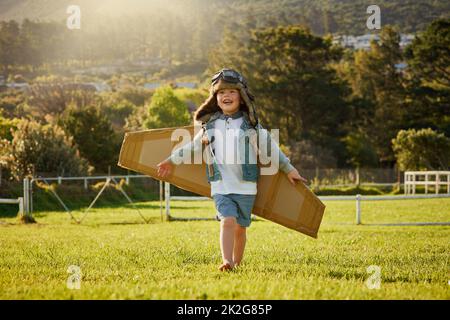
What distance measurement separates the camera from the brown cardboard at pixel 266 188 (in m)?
Answer: 7.54

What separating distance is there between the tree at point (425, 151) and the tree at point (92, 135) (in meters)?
17.6

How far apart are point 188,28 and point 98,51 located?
18.6 metres

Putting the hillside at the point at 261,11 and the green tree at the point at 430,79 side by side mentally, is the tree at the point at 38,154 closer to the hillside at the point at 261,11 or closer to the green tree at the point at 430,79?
the hillside at the point at 261,11

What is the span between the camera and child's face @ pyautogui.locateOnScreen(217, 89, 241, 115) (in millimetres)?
7145

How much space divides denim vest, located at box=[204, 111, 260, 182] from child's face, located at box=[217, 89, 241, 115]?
11 centimetres

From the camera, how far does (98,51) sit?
142 m

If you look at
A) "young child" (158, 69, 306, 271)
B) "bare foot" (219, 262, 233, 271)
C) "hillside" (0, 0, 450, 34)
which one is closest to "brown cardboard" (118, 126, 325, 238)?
"young child" (158, 69, 306, 271)

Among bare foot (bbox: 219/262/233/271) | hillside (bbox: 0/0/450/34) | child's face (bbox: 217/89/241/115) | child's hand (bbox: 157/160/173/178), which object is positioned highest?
hillside (bbox: 0/0/450/34)

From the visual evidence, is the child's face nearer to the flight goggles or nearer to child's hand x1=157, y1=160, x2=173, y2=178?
the flight goggles

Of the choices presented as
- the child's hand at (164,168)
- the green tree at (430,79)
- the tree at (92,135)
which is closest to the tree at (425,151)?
the green tree at (430,79)

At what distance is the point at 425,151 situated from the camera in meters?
44.3
